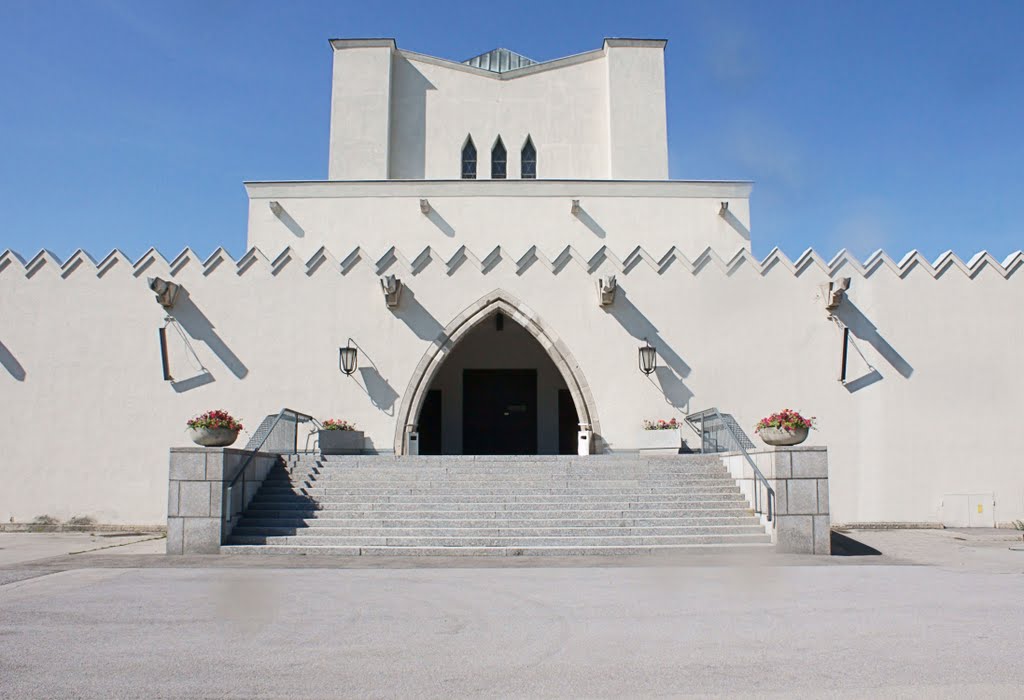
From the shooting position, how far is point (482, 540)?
12172 millimetres

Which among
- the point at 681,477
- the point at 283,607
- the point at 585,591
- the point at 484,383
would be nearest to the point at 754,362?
the point at 681,477

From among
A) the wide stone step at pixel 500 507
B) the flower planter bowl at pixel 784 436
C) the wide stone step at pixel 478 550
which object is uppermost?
the flower planter bowl at pixel 784 436

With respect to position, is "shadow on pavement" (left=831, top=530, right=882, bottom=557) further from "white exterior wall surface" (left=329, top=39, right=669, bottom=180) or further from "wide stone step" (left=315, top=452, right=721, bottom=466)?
"white exterior wall surface" (left=329, top=39, right=669, bottom=180)

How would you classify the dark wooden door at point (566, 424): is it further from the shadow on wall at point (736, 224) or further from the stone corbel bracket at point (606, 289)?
the shadow on wall at point (736, 224)

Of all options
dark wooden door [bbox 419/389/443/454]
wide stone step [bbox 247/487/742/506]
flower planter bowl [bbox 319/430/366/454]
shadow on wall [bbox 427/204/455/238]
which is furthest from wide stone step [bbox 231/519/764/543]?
shadow on wall [bbox 427/204/455/238]

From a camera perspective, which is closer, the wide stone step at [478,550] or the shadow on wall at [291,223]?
the wide stone step at [478,550]

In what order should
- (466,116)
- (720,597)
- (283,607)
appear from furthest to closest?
(466,116), (720,597), (283,607)

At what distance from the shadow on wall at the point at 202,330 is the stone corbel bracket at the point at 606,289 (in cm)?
774

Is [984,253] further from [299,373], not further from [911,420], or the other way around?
[299,373]

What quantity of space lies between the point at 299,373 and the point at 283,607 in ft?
36.5

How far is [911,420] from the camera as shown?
17.5m

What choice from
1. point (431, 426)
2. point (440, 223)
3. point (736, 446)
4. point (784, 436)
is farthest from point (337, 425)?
point (784, 436)

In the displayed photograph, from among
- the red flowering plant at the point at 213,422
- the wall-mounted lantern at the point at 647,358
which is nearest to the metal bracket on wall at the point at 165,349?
the red flowering plant at the point at 213,422

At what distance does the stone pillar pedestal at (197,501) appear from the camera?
12.1 meters
